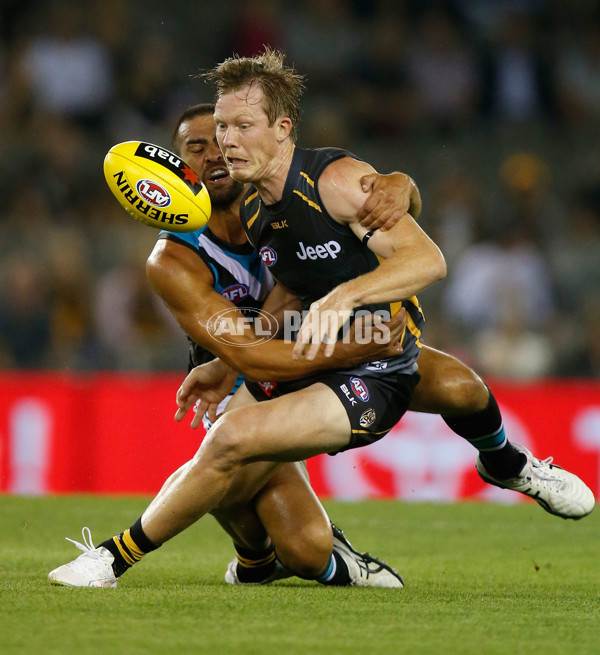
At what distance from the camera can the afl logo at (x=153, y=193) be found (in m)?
4.52

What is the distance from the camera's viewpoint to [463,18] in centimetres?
1283

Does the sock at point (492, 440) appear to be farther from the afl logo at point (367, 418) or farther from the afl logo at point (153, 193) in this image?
the afl logo at point (153, 193)

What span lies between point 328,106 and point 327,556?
317 inches

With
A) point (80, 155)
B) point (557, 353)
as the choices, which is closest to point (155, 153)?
point (557, 353)

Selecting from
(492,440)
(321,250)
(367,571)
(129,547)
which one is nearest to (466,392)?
(492,440)

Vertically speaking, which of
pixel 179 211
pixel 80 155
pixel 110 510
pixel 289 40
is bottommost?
pixel 110 510

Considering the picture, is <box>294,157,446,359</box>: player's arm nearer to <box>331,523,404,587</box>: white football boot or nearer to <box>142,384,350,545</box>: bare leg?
<box>142,384,350,545</box>: bare leg

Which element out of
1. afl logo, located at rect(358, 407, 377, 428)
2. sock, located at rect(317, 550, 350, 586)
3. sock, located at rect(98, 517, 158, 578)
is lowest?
sock, located at rect(317, 550, 350, 586)

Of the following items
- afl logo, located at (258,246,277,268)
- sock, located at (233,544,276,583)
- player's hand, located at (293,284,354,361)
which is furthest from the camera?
sock, located at (233,544,276,583)

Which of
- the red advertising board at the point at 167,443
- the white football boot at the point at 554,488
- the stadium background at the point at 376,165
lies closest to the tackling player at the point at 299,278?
the white football boot at the point at 554,488

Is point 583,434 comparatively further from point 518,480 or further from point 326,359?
point 326,359

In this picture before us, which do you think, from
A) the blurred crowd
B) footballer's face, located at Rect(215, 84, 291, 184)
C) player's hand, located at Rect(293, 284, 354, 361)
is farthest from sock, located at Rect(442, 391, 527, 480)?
the blurred crowd

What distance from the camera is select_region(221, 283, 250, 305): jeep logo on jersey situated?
17.0ft

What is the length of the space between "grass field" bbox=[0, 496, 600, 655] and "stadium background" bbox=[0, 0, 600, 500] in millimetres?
1759
